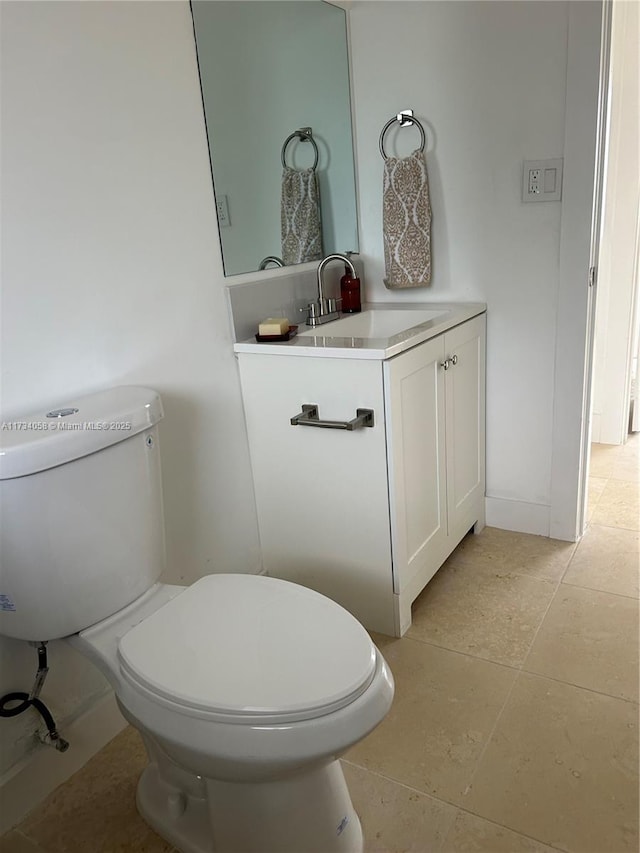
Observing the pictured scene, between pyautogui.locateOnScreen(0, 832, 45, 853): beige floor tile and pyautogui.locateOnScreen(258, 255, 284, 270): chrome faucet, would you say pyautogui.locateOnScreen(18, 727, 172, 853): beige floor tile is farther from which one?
pyautogui.locateOnScreen(258, 255, 284, 270): chrome faucet

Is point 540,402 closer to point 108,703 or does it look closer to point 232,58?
point 232,58

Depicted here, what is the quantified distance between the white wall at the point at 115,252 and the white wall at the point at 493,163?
710 millimetres

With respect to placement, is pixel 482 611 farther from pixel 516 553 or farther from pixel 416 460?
pixel 416 460

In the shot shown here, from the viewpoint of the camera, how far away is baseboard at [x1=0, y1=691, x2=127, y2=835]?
1261 mm

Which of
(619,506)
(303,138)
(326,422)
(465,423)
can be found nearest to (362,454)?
(326,422)

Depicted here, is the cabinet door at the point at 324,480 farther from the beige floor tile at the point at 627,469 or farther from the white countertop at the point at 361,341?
the beige floor tile at the point at 627,469

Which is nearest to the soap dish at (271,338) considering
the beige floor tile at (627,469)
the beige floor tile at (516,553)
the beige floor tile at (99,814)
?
the beige floor tile at (516,553)

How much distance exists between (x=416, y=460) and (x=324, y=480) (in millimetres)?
247

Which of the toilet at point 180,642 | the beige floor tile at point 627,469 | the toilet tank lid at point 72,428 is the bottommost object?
the beige floor tile at point 627,469

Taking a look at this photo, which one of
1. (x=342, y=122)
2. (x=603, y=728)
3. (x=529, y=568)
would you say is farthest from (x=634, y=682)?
(x=342, y=122)

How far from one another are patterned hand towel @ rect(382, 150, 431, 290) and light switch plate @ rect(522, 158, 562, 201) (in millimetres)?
297

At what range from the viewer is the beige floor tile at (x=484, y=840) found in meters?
1.14

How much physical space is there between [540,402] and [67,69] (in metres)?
1.57

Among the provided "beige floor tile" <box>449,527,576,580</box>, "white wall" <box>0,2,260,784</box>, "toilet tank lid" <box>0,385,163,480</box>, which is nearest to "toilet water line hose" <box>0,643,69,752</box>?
"white wall" <box>0,2,260,784</box>
